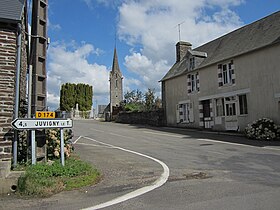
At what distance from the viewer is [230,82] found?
2141cm

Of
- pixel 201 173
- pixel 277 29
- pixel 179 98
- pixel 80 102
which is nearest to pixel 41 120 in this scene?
pixel 201 173

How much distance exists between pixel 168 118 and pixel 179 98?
9.65 ft

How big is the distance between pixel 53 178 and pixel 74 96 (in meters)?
58.1

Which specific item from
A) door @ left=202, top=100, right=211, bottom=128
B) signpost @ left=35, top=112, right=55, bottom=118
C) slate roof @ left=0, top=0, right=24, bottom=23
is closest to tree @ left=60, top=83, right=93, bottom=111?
door @ left=202, top=100, right=211, bottom=128

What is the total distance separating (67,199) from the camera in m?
5.66

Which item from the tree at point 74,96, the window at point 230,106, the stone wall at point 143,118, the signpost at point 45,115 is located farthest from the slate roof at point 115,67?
the signpost at point 45,115

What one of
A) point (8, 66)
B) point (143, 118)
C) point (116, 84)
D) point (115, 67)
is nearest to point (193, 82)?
point (143, 118)

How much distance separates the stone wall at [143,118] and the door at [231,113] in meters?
9.18

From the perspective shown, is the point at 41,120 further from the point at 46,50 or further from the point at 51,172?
the point at 46,50

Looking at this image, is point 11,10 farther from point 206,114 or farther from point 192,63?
point 192,63

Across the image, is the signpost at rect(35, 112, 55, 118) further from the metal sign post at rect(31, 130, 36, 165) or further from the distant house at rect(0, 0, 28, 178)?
the distant house at rect(0, 0, 28, 178)

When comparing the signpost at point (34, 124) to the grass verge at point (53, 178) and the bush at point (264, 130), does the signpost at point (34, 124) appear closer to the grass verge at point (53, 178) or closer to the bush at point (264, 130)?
the grass verge at point (53, 178)

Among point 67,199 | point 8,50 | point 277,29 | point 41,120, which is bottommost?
point 67,199

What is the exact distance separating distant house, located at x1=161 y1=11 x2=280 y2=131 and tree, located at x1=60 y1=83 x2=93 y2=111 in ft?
121
